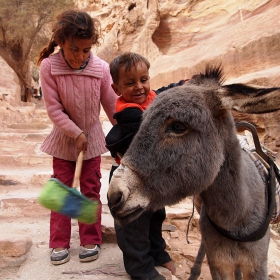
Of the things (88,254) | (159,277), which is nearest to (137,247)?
(159,277)

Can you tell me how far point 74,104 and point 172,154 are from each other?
48.0 inches

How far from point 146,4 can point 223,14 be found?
4610 mm

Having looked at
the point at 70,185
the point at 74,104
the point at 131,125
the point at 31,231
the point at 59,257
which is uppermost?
the point at 74,104

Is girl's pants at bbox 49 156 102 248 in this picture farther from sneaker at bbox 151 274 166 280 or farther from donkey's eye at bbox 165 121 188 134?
donkey's eye at bbox 165 121 188 134

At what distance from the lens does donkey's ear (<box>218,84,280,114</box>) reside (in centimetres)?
119

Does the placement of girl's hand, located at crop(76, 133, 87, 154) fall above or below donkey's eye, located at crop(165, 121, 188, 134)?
below

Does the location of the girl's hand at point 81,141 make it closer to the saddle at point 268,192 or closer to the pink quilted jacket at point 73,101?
the pink quilted jacket at point 73,101

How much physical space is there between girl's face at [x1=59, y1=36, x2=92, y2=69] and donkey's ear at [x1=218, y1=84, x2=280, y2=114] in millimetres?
1187

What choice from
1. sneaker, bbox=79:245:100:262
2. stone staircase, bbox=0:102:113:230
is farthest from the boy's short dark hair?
stone staircase, bbox=0:102:113:230

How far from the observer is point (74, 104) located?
2318 millimetres

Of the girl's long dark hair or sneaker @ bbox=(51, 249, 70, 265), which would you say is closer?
the girl's long dark hair

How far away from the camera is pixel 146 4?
16312 mm

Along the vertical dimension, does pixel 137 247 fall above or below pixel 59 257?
above

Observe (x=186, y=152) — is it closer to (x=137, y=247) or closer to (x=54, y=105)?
(x=137, y=247)
